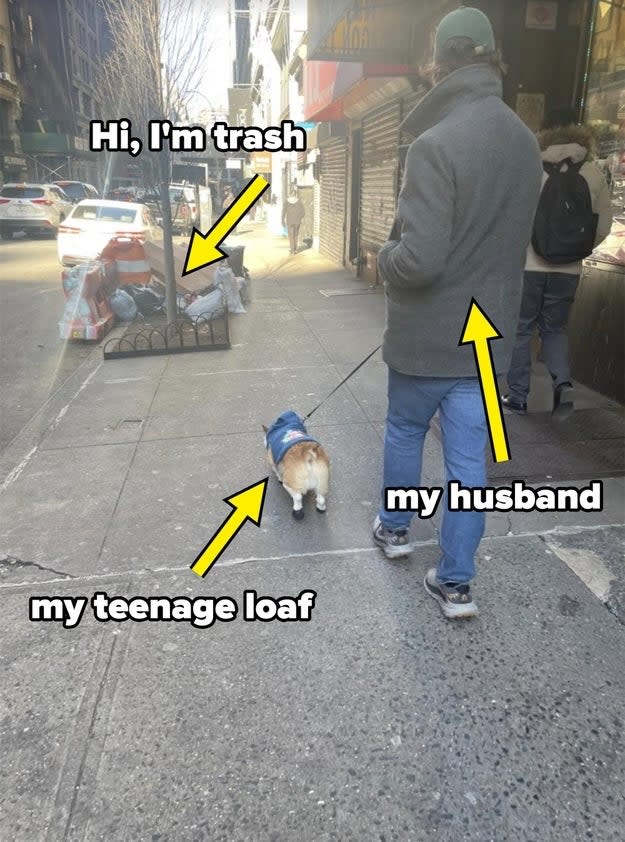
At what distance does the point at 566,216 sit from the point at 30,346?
628 centimetres

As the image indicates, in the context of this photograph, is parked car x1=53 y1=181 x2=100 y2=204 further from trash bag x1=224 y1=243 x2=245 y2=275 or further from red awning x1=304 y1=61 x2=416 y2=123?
trash bag x1=224 y1=243 x2=245 y2=275

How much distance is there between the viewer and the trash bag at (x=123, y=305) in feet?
29.6

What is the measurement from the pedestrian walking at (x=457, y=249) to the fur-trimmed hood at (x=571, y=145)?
8.00ft

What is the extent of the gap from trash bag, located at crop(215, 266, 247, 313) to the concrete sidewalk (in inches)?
217

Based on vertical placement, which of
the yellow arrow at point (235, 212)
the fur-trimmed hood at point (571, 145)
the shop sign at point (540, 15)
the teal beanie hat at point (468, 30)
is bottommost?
the yellow arrow at point (235, 212)

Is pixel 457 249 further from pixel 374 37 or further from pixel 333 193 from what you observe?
pixel 333 193

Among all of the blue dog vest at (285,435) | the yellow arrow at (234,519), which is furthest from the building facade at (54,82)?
the yellow arrow at (234,519)

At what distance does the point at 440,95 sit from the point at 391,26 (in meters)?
6.30

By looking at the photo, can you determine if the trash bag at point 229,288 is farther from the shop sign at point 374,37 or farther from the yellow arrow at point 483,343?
the yellow arrow at point 483,343

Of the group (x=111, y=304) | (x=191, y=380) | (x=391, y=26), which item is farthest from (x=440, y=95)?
(x=111, y=304)

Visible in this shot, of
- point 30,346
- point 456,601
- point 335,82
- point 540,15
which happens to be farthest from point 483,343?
point 335,82

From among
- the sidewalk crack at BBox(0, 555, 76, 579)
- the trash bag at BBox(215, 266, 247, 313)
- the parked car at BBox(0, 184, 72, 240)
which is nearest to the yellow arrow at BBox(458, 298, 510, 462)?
the sidewalk crack at BBox(0, 555, 76, 579)

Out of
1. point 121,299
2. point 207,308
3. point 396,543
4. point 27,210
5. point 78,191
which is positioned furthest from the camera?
point 78,191

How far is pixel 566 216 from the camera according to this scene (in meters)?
4.59
